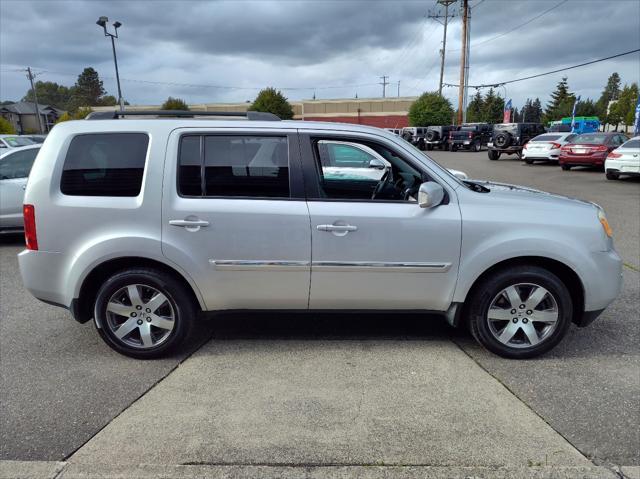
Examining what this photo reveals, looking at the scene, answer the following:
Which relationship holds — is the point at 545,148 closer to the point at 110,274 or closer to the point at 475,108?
the point at 110,274

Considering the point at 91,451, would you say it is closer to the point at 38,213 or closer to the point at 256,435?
the point at 256,435

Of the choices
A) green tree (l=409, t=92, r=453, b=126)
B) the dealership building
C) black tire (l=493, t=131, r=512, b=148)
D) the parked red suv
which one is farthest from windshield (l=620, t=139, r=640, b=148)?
the dealership building

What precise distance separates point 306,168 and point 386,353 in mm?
1623

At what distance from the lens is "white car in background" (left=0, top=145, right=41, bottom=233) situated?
754 cm

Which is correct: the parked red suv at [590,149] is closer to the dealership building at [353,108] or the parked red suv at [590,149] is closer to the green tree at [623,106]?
the dealership building at [353,108]

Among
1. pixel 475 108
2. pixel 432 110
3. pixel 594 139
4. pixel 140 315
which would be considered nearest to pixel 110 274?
pixel 140 315

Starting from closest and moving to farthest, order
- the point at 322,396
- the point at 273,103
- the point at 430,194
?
the point at 322,396, the point at 430,194, the point at 273,103

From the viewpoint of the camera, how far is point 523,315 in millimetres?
3688

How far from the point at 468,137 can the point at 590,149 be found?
16.9 m

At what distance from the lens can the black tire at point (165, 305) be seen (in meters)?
3.62

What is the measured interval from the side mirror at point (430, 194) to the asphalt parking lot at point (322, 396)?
1.25 meters

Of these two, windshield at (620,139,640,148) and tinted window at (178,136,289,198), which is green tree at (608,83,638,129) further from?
tinted window at (178,136,289,198)

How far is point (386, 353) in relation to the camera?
12.7 feet

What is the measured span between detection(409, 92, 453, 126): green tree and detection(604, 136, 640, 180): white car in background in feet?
148
